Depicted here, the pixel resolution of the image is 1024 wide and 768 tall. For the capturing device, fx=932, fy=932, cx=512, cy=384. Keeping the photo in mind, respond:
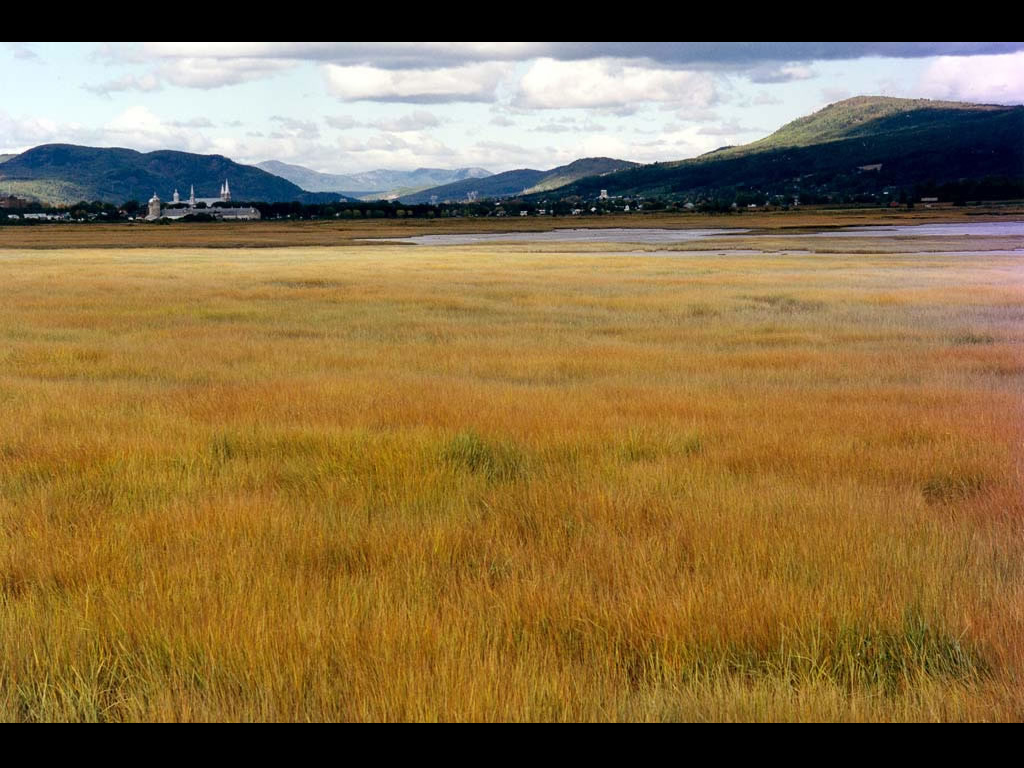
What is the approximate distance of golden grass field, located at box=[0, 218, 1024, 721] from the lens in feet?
13.6

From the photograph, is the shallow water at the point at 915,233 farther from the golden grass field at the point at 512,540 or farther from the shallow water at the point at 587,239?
the golden grass field at the point at 512,540

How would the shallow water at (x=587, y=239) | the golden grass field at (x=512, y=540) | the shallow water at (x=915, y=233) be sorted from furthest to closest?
the shallow water at (x=587, y=239), the shallow water at (x=915, y=233), the golden grass field at (x=512, y=540)

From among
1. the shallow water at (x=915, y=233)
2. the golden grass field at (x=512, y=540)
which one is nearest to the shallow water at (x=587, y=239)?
the shallow water at (x=915, y=233)

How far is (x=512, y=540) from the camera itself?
6277 millimetres

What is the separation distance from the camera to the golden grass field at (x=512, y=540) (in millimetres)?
4148

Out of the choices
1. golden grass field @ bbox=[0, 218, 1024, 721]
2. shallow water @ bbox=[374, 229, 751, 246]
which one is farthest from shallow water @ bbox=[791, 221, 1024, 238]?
golden grass field @ bbox=[0, 218, 1024, 721]

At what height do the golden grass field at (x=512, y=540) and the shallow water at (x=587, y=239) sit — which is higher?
the shallow water at (x=587, y=239)

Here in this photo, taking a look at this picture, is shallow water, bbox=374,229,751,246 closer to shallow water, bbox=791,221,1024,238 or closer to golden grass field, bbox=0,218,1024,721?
shallow water, bbox=791,221,1024,238

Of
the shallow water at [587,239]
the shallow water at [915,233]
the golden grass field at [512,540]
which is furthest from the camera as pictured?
the shallow water at [587,239]

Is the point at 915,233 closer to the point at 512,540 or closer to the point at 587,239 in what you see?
the point at 587,239

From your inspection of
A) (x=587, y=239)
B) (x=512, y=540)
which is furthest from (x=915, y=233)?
(x=512, y=540)

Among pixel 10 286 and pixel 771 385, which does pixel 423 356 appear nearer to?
pixel 771 385

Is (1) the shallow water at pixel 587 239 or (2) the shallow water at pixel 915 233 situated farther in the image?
(1) the shallow water at pixel 587 239
